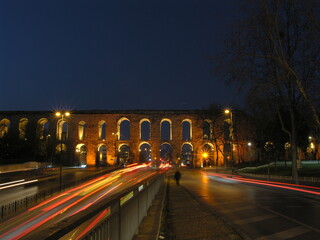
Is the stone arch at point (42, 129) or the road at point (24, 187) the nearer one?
the road at point (24, 187)

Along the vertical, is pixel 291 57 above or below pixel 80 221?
above

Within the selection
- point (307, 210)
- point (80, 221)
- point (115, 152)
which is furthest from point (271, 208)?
point (115, 152)

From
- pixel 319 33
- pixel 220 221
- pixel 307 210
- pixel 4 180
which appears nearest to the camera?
pixel 220 221

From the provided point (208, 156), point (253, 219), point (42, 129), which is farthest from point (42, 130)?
point (253, 219)

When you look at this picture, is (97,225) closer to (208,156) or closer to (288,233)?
(288,233)

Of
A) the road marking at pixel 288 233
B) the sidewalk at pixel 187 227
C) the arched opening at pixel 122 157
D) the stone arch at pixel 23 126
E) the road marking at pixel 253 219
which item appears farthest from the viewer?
the stone arch at pixel 23 126

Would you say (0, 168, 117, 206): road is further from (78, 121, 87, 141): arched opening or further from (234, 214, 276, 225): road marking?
(78, 121, 87, 141): arched opening

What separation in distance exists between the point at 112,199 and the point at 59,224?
5.37 ft

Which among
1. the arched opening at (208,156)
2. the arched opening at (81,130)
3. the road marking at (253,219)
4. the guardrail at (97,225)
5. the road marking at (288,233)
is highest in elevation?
the arched opening at (81,130)

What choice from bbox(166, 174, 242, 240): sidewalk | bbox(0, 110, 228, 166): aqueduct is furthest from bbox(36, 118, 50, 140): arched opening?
bbox(166, 174, 242, 240): sidewalk

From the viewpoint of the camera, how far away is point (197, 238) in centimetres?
754

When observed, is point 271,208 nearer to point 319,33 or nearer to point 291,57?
point 319,33

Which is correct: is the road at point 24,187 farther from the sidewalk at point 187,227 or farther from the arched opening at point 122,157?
the arched opening at point 122,157

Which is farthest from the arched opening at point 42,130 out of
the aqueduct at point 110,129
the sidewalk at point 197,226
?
the sidewalk at point 197,226
